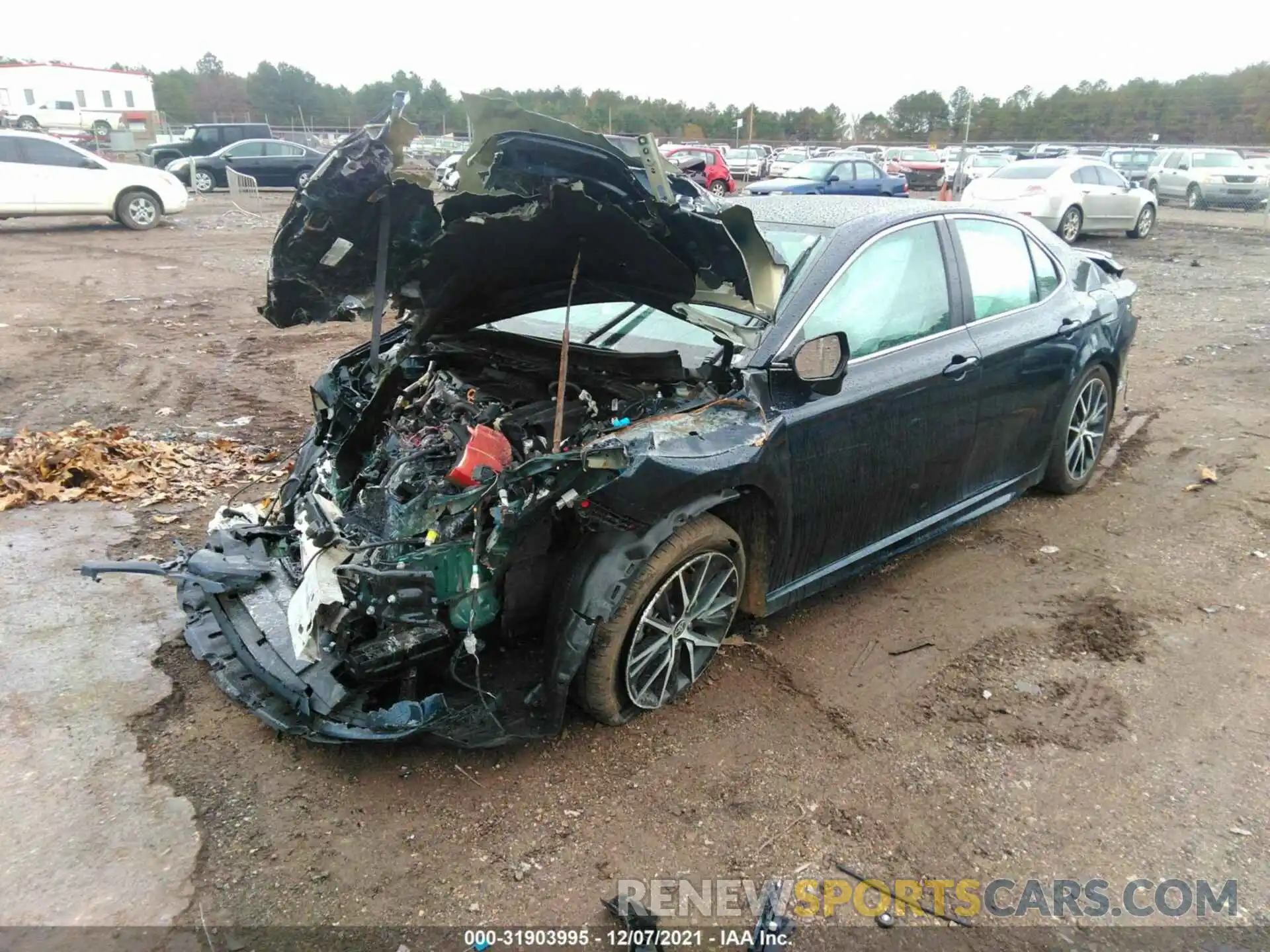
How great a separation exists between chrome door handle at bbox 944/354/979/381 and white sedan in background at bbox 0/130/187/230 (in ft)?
51.9

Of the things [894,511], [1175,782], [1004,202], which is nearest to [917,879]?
[1175,782]

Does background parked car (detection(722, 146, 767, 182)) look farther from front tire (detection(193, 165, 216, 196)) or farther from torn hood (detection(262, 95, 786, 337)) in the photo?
torn hood (detection(262, 95, 786, 337))

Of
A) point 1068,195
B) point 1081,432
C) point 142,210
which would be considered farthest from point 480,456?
point 142,210

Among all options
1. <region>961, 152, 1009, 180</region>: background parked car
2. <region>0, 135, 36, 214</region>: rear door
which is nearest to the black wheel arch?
<region>0, 135, 36, 214</region>: rear door

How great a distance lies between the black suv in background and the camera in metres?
24.1

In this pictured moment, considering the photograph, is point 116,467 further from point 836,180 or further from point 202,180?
point 202,180

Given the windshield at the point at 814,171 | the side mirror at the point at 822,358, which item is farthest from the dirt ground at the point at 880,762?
the windshield at the point at 814,171

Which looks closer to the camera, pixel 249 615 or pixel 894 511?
pixel 249 615

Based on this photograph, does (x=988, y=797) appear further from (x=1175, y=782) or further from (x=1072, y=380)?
(x=1072, y=380)

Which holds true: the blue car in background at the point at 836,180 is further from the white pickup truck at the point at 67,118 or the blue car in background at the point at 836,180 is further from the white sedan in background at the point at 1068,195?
the white pickup truck at the point at 67,118

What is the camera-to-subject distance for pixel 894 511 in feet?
12.1

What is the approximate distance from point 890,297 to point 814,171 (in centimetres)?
1665

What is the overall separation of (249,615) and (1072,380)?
4.20m

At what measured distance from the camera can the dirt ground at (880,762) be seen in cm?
249
